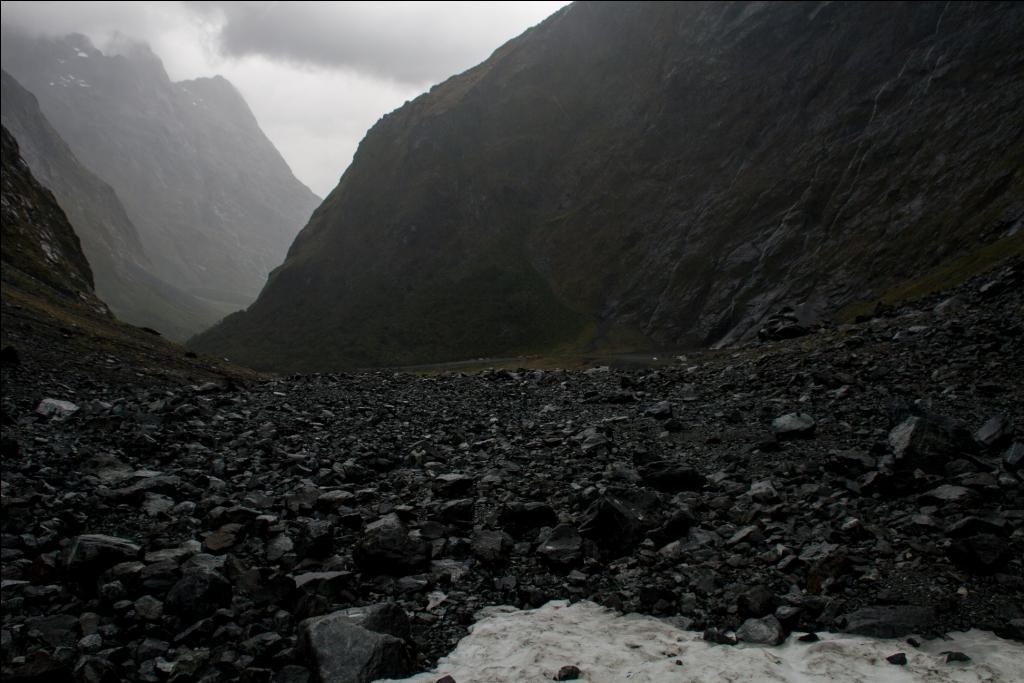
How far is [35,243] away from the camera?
3108 inches

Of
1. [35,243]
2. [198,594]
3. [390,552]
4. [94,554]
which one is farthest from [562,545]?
[35,243]

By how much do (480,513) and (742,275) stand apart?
111149 millimetres

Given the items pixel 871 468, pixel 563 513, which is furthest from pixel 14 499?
pixel 871 468

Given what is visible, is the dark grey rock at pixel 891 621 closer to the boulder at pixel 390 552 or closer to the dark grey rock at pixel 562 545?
the dark grey rock at pixel 562 545

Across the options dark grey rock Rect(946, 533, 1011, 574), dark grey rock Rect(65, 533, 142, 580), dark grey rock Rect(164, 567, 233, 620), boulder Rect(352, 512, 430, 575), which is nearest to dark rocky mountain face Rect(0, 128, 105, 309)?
dark grey rock Rect(65, 533, 142, 580)

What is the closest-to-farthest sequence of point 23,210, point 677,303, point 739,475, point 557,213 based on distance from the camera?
point 739,475
point 23,210
point 677,303
point 557,213

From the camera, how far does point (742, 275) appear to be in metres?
114

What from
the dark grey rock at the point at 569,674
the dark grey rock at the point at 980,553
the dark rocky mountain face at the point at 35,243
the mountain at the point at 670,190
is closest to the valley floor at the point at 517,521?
the dark grey rock at the point at 980,553

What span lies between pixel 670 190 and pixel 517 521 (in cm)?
14499

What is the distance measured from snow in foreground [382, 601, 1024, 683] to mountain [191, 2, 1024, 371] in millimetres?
64301

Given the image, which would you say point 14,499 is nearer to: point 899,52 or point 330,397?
point 330,397

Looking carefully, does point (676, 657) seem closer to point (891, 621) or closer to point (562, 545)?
point (891, 621)

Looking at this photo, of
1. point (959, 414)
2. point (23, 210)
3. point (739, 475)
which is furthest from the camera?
point (23, 210)

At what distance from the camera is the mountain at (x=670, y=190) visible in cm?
9819
